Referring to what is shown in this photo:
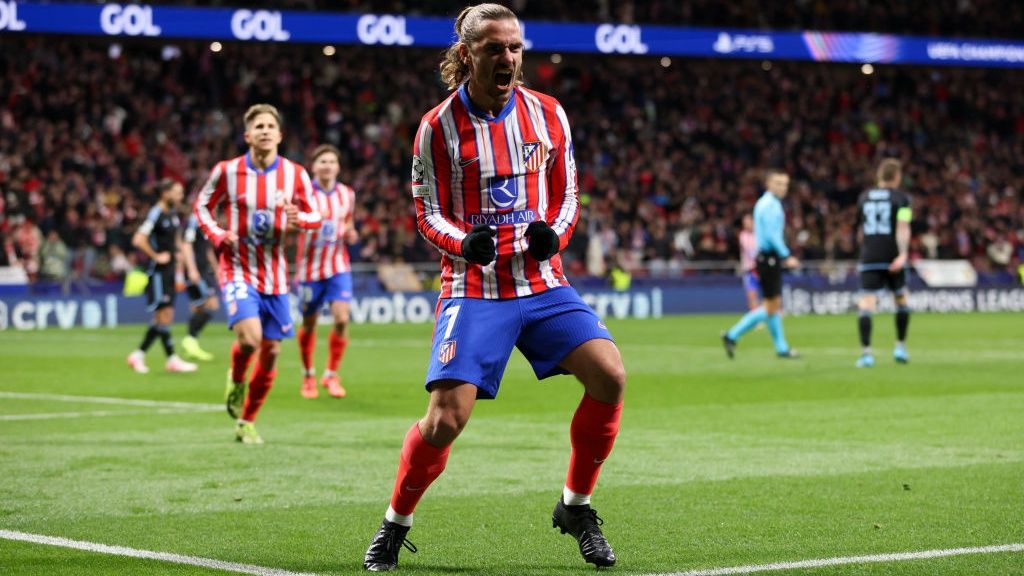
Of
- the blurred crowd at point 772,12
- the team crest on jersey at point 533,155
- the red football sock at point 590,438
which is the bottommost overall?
the red football sock at point 590,438

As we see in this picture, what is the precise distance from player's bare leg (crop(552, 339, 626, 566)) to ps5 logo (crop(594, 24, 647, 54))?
1226 inches

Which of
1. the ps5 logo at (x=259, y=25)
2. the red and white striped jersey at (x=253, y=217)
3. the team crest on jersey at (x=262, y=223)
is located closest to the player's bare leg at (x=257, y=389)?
the red and white striped jersey at (x=253, y=217)

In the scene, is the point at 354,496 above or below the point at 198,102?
below

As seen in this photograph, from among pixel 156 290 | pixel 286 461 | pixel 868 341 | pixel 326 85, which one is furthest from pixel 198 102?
pixel 286 461

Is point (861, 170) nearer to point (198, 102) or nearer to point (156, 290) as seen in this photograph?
point (198, 102)

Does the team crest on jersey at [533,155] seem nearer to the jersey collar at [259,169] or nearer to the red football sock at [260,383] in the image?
the red football sock at [260,383]

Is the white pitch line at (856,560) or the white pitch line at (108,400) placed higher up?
the white pitch line at (856,560)

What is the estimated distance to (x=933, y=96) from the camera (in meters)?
45.1

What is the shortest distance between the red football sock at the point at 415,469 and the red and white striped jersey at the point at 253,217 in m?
4.96

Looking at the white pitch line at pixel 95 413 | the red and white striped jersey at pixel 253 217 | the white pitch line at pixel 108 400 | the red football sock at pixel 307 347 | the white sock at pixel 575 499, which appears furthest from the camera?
the red football sock at pixel 307 347

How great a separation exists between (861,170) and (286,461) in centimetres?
3391

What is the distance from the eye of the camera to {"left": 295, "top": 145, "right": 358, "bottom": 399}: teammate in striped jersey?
46.0ft

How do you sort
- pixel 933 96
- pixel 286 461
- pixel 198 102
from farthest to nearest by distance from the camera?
pixel 933 96, pixel 198 102, pixel 286 461

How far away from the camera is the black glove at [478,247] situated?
5.53 m
